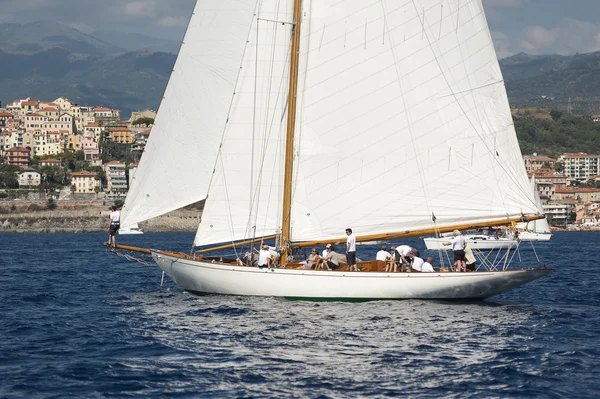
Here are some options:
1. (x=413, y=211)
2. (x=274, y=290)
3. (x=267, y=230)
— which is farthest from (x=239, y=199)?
(x=413, y=211)

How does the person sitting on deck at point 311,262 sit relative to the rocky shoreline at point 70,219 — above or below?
below

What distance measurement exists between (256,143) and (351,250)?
506cm

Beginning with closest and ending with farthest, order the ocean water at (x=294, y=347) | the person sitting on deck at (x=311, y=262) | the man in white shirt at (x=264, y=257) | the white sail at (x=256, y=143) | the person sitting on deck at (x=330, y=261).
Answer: the ocean water at (x=294, y=347), the man in white shirt at (x=264, y=257), the person sitting on deck at (x=311, y=262), the person sitting on deck at (x=330, y=261), the white sail at (x=256, y=143)

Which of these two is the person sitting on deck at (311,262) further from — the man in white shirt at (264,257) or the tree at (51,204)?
the tree at (51,204)

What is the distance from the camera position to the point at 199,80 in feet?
98.2

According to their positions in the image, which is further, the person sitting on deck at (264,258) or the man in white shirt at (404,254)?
the man in white shirt at (404,254)

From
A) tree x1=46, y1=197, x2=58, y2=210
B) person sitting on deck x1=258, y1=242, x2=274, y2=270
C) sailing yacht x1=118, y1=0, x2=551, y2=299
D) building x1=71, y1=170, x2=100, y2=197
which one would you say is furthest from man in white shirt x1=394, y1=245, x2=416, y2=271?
building x1=71, y1=170, x2=100, y2=197

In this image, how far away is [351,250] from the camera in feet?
92.3

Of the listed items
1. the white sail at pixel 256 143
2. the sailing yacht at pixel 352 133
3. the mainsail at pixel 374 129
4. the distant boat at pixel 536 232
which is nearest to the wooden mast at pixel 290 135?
the sailing yacht at pixel 352 133

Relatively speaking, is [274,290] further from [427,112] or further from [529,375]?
[529,375]

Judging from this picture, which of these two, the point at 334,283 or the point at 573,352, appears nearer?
the point at 573,352

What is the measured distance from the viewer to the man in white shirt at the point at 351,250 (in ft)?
92.4

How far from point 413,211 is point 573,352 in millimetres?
8805

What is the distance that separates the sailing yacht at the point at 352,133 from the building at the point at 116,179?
159 metres
